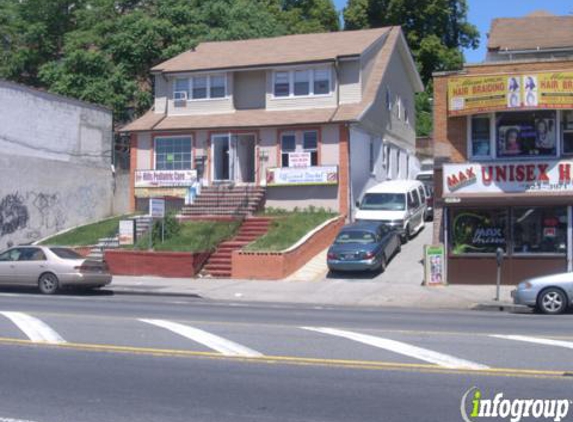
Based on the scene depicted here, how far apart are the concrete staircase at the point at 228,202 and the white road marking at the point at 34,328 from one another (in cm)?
1650

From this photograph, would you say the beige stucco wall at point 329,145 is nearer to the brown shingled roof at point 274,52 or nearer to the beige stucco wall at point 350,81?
the beige stucco wall at point 350,81

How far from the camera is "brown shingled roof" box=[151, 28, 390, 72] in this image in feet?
112

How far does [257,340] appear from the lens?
12414 mm

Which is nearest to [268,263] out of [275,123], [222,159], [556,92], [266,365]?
[275,123]

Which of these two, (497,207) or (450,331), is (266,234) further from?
(450,331)

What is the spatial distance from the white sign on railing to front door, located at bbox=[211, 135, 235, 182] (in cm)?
98

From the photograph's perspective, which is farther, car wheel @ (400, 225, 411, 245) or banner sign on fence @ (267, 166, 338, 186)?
banner sign on fence @ (267, 166, 338, 186)

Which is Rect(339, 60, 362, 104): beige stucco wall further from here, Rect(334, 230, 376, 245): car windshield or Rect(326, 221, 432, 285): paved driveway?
Rect(334, 230, 376, 245): car windshield

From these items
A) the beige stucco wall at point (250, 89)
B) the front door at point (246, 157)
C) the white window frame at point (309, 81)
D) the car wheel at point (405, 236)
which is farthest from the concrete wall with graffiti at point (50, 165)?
the car wheel at point (405, 236)

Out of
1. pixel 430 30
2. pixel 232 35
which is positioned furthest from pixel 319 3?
pixel 232 35

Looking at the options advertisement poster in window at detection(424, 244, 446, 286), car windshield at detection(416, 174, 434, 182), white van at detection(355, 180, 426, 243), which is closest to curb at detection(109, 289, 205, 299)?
advertisement poster in window at detection(424, 244, 446, 286)

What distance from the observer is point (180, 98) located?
35.9 metres

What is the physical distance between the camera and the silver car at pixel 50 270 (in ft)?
73.5

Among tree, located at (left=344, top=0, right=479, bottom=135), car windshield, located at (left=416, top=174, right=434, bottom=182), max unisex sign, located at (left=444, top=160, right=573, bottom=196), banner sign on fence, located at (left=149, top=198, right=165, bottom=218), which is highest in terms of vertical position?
tree, located at (left=344, top=0, right=479, bottom=135)
